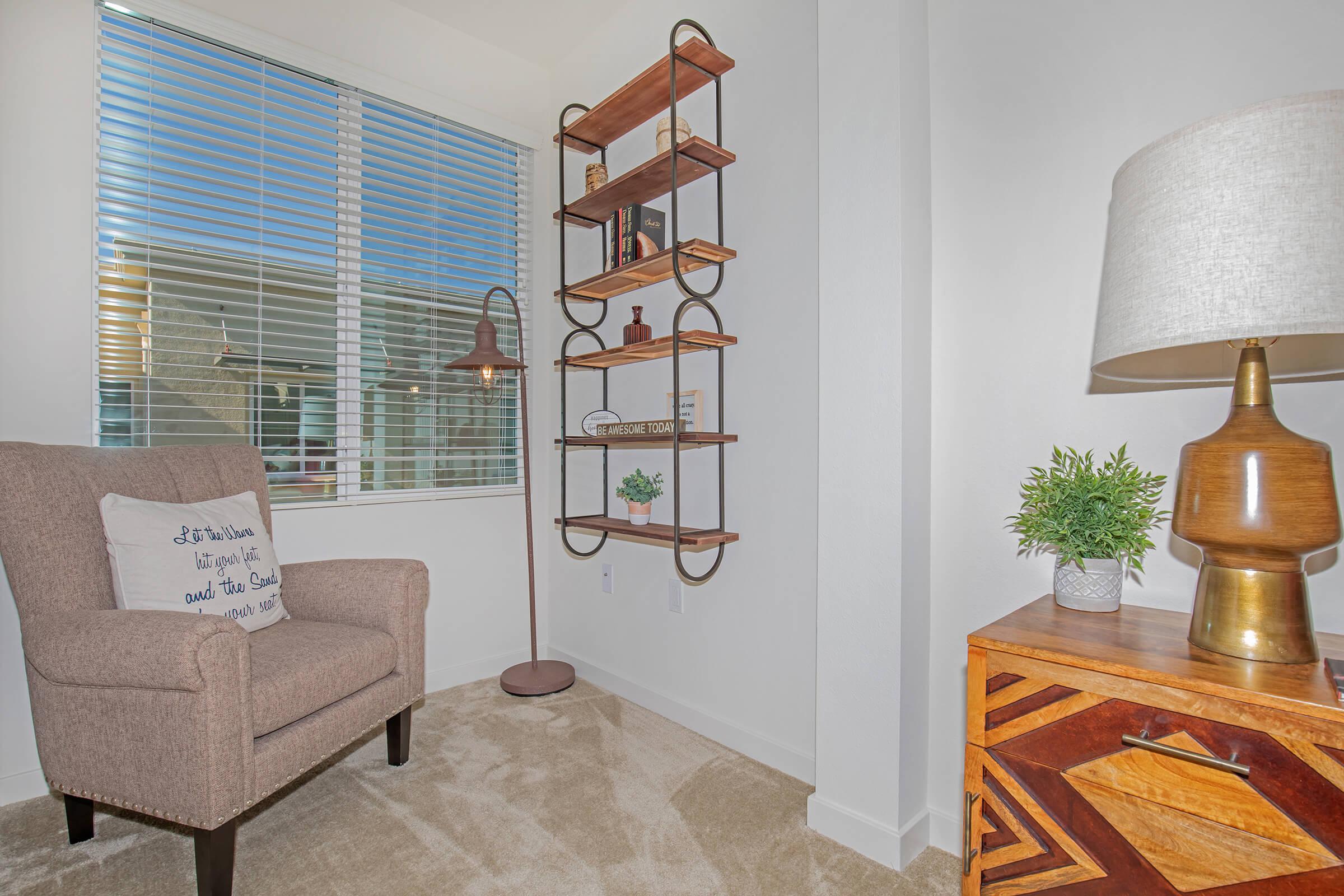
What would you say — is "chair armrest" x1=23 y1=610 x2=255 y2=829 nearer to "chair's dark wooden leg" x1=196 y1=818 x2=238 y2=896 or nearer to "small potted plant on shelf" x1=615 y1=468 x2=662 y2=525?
"chair's dark wooden leg" x1=196 y1=818 x2=238 y2=896

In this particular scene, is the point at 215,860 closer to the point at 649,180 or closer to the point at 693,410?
the point at 693,410

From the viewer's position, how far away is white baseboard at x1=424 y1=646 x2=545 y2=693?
2.75 m

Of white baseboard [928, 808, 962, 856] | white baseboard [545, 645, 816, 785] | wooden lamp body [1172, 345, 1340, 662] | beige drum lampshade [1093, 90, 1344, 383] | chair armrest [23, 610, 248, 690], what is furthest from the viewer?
white baseboard [545, 645, 816, 785]

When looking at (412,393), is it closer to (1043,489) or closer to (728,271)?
(728,271)

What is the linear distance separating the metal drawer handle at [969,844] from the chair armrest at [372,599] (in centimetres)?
156

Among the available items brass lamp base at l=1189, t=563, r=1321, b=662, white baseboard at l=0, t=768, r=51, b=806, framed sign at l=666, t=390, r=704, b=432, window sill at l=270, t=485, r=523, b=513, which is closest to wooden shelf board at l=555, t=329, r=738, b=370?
framed sign at l=666, t=390, r=704, b=432

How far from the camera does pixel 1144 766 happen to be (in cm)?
97

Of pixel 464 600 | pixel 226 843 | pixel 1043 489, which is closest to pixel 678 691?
pixel 464 600

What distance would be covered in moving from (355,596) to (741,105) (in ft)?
6.80

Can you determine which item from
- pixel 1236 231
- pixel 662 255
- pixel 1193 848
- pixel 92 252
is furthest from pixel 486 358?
pixel 1193 848

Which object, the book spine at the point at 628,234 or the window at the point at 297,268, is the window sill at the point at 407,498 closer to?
the window at the point at 297,268

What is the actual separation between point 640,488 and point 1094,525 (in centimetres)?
153

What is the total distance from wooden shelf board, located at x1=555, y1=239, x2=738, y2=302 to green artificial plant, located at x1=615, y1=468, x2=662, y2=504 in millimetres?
761

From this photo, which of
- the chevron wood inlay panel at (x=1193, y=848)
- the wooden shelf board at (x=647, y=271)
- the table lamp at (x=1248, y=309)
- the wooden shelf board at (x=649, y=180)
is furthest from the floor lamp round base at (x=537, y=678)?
the table lamp at (x=1248, y=309)
